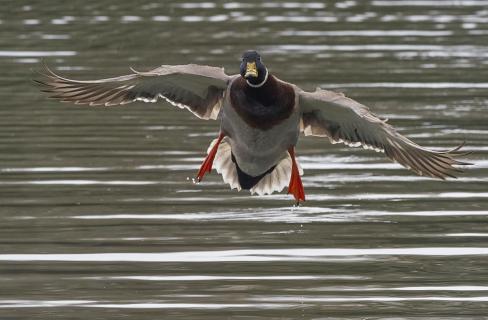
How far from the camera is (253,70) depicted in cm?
1170

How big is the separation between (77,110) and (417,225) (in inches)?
237

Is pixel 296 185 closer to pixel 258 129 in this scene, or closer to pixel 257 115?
pixel 258 129

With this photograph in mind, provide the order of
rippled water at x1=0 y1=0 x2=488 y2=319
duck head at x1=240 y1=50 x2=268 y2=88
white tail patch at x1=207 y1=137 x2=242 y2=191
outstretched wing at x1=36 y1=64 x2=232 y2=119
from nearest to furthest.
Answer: rippled water at x1=0 y1=0 x2=488 y2=319 < duck head at x1=240 y1=50 x2=268 y2=88 < outstretched wing at x1=36 y1=64 x2=232 y2=119 < white tail patch at x1=207 y1=137 x2=242 y2=191

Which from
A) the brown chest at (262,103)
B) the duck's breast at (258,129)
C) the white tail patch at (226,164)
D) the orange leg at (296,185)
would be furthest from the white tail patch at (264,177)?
the brown chest at (262,103)

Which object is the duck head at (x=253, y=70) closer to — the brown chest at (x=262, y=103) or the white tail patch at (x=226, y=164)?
the brown chest at (x=262, y=103)

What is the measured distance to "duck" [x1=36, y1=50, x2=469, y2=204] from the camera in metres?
12.1

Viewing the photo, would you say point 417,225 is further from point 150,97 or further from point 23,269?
point 23,269

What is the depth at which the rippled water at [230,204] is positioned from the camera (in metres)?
10.8

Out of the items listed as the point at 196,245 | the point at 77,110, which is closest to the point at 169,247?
the point at 196,245

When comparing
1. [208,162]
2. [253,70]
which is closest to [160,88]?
[208,162]

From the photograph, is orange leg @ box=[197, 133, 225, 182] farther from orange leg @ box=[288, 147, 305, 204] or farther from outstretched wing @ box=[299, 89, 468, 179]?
outstretched wing @ box=[299, 89, 468, 179]

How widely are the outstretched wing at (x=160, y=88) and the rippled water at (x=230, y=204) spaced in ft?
3.02

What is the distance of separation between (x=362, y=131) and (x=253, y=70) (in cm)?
135

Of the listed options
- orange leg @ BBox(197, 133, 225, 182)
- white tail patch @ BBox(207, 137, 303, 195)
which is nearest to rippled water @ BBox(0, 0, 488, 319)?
white tail patch @ BBox(207, 137, 303, 195)
